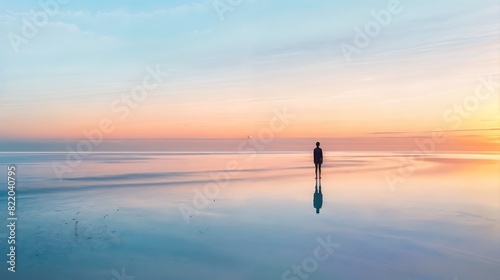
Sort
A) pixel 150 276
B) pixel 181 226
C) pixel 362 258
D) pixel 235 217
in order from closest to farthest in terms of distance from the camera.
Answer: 1. pixel 150 276
2. pixel 362 258
3. pixel 181 226
4. pixel 235 217

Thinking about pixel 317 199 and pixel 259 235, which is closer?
pixel 259 235

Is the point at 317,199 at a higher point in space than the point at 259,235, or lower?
A: higher

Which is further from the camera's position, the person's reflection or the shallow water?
the person's reflection

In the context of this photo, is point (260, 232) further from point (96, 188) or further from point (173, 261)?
point (96, 188)

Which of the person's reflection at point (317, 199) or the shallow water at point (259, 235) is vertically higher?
the person's reflection at point (317, 199)

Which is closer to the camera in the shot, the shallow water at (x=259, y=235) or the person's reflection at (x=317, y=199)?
the shallow water at (x=259, y=235)

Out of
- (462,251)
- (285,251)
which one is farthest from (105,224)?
(462,251)

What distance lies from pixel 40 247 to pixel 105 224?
2.72 m

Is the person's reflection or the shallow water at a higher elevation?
the person's reflection

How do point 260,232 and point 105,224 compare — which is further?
point 105,224

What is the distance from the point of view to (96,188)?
23234mm

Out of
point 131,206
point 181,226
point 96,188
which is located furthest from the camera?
point 96,188

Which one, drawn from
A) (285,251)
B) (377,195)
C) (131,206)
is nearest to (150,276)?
(285,251)

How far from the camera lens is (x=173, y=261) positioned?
31.4ft
